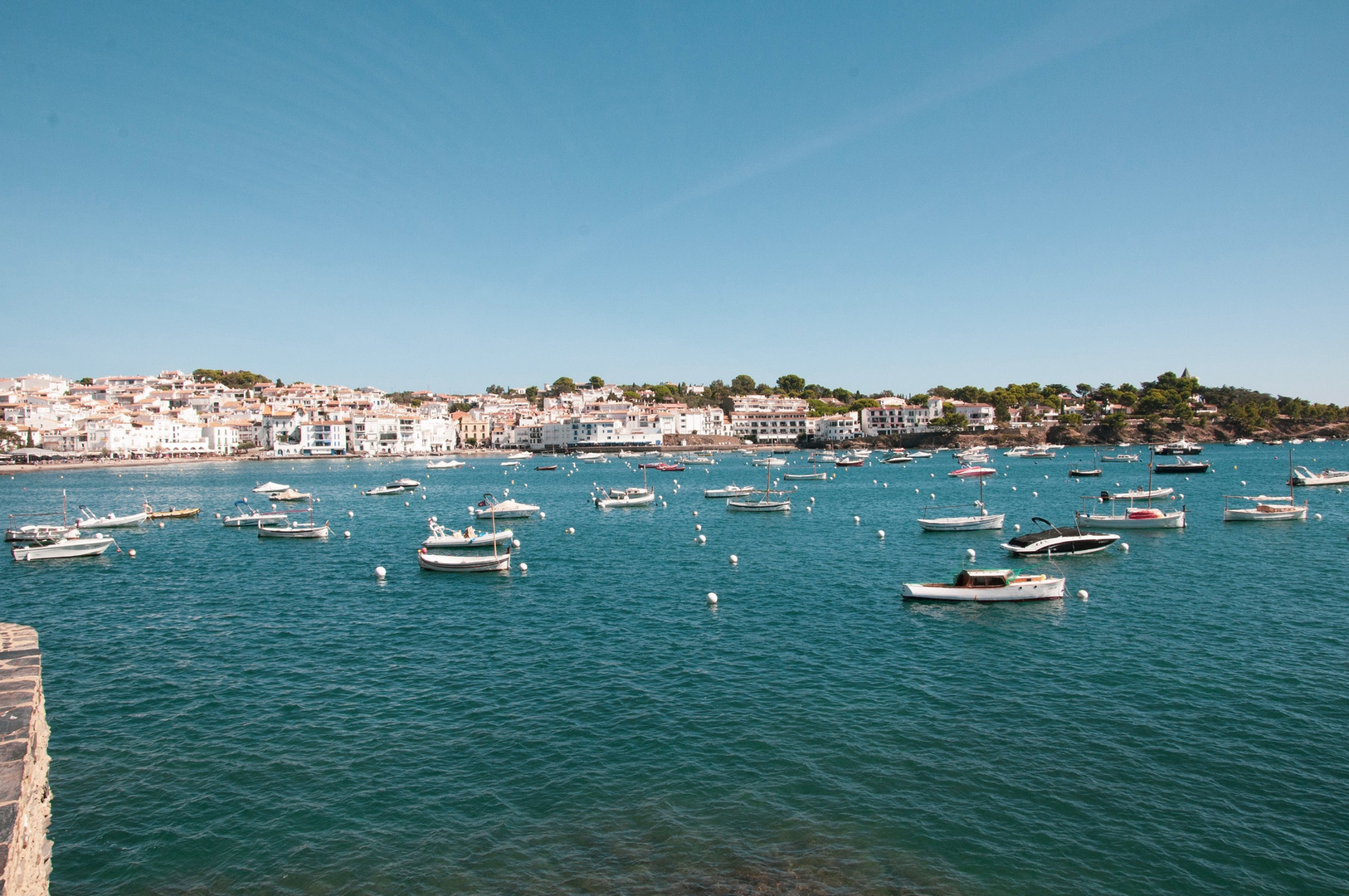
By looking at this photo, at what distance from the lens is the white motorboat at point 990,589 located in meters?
26.0

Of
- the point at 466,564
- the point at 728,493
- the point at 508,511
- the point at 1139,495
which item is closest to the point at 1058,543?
the point at 1139,495

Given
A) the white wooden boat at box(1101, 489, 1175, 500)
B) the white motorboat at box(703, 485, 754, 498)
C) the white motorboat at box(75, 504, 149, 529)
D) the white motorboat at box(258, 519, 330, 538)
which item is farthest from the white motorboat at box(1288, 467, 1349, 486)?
the white motorboat at box(75, 504, 149, 529)

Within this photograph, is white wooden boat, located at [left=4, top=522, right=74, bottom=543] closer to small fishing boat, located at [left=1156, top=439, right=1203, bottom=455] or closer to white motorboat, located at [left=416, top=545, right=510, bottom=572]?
white motorboat, located at [left=416, top=545, right=510, bottom=572]

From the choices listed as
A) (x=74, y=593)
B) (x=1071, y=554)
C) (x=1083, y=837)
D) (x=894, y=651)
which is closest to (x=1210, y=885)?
(x=1083, y=837)

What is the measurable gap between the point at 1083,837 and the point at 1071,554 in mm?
26496

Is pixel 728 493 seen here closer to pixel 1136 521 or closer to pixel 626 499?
pixel 626 499

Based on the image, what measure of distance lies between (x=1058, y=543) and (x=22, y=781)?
36.6 meters

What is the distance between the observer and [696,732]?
15570 millimetres

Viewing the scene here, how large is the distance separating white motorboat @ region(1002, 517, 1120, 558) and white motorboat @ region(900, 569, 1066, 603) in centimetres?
861

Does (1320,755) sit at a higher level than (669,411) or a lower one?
lower

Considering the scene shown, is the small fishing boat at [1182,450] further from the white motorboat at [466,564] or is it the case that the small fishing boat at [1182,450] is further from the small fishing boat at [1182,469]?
the white motorboat at [466,564]

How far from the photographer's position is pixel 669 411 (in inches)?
6708

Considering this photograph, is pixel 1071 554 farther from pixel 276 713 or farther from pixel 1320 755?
pixel 276 713

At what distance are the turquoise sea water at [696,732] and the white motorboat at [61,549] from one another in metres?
4.92
